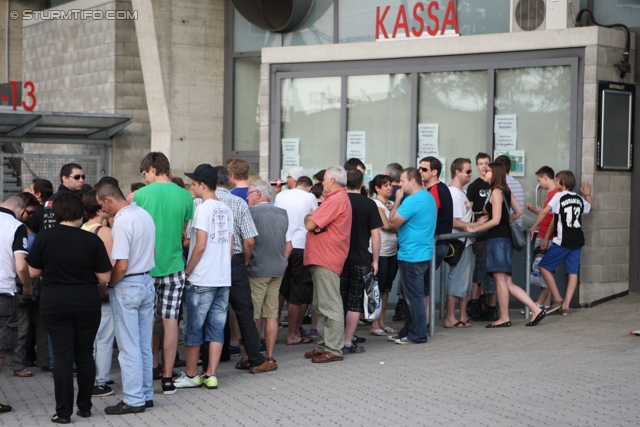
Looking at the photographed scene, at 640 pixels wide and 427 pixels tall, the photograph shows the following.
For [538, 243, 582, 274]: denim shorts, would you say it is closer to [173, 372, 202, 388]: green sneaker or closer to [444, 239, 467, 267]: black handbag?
[444, 239, 467, 267]: black handbag

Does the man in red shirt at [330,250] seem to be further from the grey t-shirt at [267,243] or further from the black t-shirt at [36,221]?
the black t-shirt at [36,221]

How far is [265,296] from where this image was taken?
8.60 m

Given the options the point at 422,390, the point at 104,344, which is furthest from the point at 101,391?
the point at 422,390

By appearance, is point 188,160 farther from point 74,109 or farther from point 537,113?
point 537,113

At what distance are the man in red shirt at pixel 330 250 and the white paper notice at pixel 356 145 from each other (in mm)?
5166

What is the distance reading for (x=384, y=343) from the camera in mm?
9883

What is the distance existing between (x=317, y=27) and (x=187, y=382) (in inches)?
340

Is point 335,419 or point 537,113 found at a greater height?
point 537,113

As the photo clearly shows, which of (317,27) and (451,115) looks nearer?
(451,115)

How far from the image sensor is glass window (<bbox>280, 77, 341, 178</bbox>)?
1416 centimetres

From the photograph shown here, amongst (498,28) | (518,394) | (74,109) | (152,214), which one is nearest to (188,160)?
(74,109)

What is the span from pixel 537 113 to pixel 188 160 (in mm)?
6736

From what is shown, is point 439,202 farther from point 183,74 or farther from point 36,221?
point 183,74

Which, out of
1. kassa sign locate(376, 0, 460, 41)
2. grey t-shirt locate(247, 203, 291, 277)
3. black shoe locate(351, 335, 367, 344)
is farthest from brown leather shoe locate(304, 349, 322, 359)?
kassa sign locate(376, 0, 460, 41)
